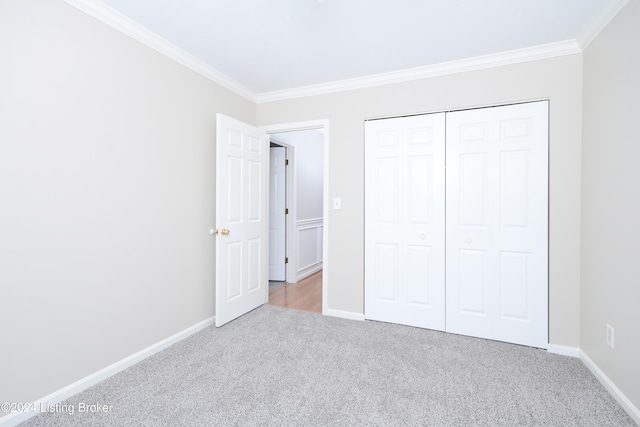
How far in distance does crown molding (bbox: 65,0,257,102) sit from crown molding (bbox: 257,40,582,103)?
1.96ft

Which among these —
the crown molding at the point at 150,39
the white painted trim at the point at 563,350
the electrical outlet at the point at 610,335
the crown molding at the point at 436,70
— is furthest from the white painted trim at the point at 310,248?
the electrical outlet at the point at 610,335

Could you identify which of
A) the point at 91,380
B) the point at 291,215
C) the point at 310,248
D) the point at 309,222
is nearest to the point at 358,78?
the point at 291,215

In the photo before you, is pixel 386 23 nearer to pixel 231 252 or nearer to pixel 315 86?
pixel 315 86

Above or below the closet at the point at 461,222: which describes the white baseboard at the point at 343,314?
below

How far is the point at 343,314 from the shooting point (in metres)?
3.06

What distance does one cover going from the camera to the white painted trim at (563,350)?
226cm

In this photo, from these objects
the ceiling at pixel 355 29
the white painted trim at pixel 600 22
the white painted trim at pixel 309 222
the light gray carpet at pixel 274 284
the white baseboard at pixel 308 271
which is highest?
the ceiling at pixel 355 29

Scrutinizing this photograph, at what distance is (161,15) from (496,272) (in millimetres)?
3268

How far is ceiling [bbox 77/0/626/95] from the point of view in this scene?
1874 millimetres

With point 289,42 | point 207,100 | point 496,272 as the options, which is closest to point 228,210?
point 207,100

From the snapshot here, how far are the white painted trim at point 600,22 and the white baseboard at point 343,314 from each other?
2.92 metres

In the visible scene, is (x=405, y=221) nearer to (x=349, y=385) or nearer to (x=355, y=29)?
(x=349, y=385)

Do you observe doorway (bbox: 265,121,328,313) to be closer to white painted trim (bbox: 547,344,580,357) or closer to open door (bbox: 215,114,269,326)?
open door (bbox: 215,114,269,326)

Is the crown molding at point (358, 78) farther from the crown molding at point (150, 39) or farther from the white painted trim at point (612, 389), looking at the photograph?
the white painted trim at point (612, 389)
